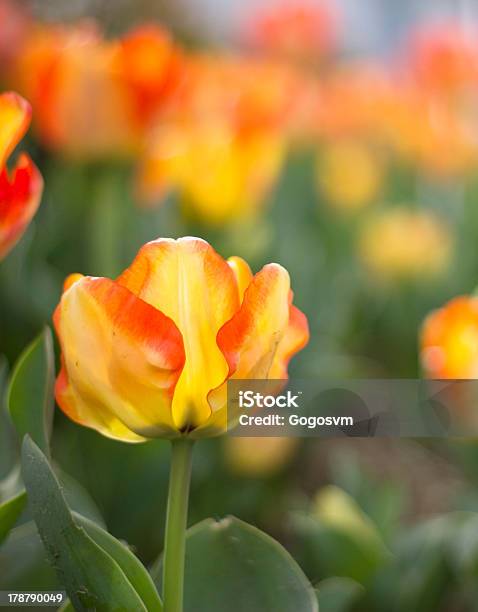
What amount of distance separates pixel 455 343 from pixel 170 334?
27 centimetres

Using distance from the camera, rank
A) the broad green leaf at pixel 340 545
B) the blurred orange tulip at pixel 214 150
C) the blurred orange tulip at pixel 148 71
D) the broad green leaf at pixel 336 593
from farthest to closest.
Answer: the blurred orange tulip at pixel 214 150, the blurred orange tulip at pixel 148 71, the broad green leaf at pixel 340 545, the broad green leaf at pixel 336 593

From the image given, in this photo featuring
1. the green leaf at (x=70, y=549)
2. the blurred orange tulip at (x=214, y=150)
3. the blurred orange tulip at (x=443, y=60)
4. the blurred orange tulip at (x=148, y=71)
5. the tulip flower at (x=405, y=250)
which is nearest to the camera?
the green leaf at (x=70, y=549)

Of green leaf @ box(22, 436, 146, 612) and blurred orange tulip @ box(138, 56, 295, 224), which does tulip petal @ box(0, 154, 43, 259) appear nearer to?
green leaf @ box(22, 436, 146, 612)

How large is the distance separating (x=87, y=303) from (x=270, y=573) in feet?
0.45

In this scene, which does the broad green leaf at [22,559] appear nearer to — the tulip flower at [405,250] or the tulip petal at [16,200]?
the tulip petal at [16,200]

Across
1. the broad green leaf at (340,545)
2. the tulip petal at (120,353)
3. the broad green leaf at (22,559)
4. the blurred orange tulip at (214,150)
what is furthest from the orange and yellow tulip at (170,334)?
the blurred orange tulip at (214,150)

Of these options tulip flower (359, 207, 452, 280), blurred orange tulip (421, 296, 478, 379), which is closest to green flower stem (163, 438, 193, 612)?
blurred orange tulip (421, 296, 478, 379)

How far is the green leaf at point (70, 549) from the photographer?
0.40 metres

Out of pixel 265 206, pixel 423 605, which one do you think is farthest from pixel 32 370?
pixel 265 206

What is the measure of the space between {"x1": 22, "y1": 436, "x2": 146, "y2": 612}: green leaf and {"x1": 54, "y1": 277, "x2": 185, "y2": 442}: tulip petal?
0.03 meters

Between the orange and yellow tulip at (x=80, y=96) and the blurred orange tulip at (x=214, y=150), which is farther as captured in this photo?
the blurred orange tulip at (x=214, y=150)

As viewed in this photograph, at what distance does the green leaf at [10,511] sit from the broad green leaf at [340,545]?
0.29 meters

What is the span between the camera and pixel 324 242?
1595 millimetres

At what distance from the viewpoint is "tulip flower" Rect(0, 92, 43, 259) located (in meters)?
0.43
